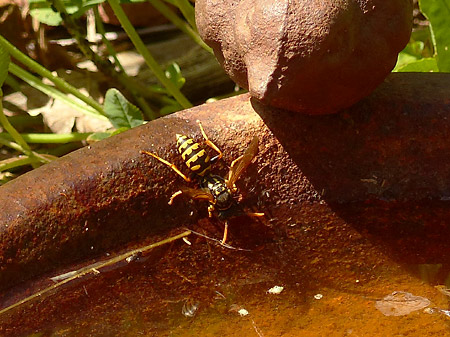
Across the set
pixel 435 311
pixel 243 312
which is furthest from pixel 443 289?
pixel 243 312

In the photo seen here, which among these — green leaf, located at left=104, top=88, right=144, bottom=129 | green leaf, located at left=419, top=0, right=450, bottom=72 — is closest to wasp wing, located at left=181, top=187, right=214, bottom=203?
green leaf, located at left=104, top=88, right=144, bottom=129

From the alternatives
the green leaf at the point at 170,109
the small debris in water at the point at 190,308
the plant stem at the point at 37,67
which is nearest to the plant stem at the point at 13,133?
the plant stem at the point at 37,67

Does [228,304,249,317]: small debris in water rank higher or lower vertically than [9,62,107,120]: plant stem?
lower

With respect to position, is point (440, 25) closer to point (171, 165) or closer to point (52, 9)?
point (171, 165)

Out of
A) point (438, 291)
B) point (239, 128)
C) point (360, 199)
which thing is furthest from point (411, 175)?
point (239, 128)

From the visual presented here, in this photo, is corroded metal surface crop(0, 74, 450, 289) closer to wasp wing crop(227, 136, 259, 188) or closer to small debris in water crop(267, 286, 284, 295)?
wasp wing crop(227, 136, 259, 188)

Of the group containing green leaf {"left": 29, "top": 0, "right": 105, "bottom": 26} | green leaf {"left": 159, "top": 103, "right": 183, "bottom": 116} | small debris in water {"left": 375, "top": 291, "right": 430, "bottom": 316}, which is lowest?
small debris in water {"left": 375, "top": 291, "right": 430, "bottom": 316}

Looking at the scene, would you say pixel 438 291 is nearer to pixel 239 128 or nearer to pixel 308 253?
pixel 308 253
